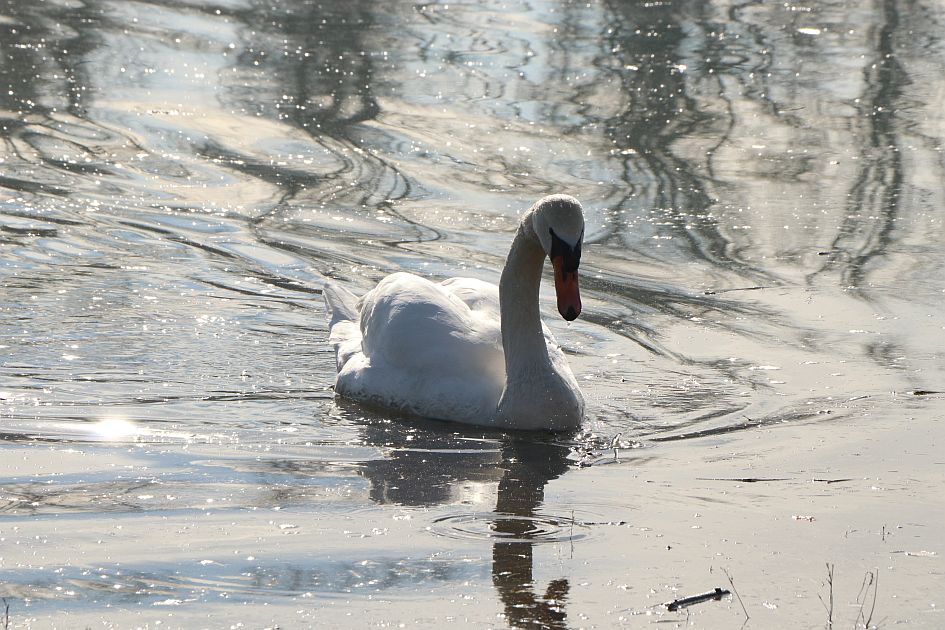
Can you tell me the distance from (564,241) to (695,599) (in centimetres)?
249

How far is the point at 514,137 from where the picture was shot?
43.0 feet

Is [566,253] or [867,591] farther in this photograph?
[566,253]

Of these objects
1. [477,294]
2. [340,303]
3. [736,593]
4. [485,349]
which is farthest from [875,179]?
[736,593]

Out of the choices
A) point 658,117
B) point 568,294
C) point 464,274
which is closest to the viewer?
point 568,294

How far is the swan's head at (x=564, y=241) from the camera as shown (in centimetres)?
662

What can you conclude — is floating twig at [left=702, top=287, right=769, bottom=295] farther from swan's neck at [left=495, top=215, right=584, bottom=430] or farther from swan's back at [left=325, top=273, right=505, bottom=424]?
swan's neck at [left=495, top=215, right=584, bottom=430]

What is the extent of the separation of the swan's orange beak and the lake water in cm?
62

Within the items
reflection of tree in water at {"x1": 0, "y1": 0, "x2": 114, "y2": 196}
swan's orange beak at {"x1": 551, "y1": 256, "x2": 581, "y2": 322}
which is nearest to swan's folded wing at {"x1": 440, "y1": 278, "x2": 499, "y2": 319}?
swan's orange beak at {"x1": 551, "y1": 256, "x2": 581, "y2": 322}

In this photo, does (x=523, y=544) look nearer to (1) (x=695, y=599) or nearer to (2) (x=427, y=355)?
(1) (x=695, y=599)

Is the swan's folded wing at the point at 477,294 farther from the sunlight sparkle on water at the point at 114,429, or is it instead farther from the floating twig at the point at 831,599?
the floating twig at the point at 831,599

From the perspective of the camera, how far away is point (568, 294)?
6621 millimetres

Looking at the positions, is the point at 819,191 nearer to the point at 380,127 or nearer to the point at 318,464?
the point at 380,127

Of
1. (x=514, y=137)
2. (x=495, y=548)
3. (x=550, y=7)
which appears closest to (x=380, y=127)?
(x=514, y=137)

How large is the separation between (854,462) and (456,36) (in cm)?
1175
